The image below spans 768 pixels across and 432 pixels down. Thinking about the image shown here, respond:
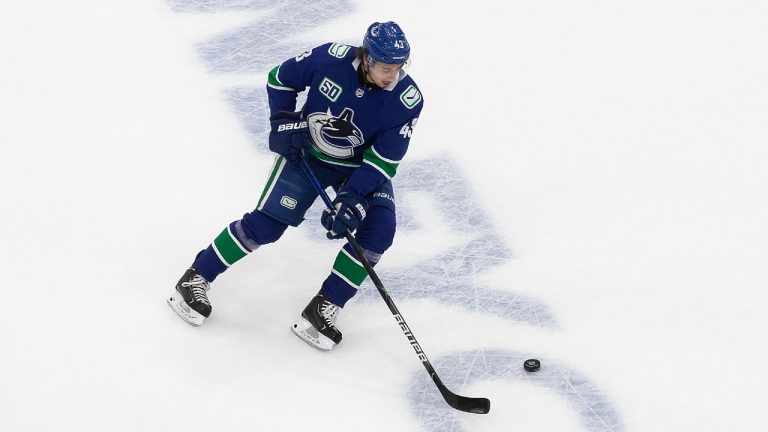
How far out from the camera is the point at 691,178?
6023 mm

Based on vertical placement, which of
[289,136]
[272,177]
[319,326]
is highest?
[289,136]

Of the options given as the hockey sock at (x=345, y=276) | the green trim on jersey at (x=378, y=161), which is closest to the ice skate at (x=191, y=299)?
the hockey sock at (x=345, y=276)

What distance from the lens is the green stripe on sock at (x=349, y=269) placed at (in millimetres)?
5051

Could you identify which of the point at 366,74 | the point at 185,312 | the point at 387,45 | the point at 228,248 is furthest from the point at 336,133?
the point at 185,312

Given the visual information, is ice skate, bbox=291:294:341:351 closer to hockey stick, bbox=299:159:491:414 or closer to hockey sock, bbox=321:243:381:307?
hockey sock, bbox=321:243:381:307

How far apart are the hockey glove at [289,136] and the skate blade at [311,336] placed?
0.60 m

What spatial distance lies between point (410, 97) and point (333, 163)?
40cm

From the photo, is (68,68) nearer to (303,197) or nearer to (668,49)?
(303,197)

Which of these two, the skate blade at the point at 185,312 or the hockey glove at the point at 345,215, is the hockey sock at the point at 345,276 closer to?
the hockey glove at the point at 345,215

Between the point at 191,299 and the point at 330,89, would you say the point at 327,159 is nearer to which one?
the point at 330,89

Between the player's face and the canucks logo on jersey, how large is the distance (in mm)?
150

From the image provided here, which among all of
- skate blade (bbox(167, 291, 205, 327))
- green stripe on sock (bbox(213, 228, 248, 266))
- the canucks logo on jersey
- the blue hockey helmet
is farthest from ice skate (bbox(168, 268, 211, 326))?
the blue hockey helmet

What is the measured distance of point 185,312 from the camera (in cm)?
504

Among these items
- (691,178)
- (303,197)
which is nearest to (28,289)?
(303,197)
